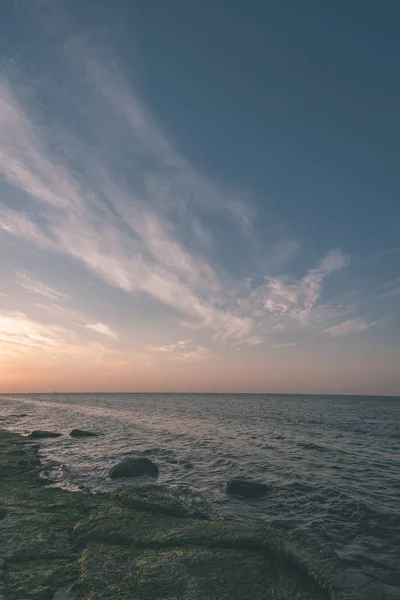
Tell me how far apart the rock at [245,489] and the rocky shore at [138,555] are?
3.22m

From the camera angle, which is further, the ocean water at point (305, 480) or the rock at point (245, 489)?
the rock at point (245, 489)

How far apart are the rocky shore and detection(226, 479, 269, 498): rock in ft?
10.6

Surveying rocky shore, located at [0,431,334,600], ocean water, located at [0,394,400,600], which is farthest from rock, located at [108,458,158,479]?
rocky shore, located at [0,431,334,600]

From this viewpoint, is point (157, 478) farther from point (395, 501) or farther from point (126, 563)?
point (395, 501)

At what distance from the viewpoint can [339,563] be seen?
31.5 feet

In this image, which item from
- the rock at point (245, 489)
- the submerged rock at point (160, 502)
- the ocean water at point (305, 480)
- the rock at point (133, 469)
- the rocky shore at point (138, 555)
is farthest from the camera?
the rock at point (133, 469)

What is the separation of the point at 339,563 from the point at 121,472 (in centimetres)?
1376

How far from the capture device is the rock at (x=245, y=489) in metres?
16.1

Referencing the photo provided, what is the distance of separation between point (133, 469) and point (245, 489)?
7537mm

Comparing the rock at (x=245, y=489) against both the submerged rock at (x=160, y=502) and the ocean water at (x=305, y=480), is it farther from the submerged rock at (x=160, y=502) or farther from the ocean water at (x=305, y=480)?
the submerged rock at (x=160, y=502)

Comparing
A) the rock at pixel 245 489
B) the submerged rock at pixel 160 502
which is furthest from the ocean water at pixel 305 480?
the submerged rock at pixel 160 502

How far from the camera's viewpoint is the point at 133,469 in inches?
776

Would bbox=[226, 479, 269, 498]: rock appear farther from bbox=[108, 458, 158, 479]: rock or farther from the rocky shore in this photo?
bbox=[108, 458, 158, 479]: rock

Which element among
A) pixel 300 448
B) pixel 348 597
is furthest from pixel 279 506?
pixel 300 448
